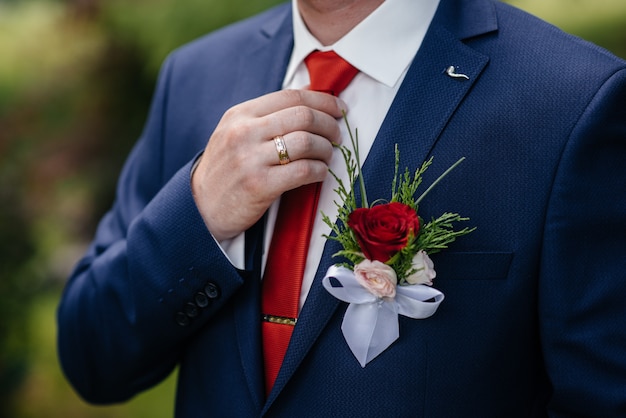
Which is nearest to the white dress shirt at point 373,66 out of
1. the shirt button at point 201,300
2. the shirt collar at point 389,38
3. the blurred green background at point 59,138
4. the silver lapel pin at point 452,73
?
the shirt collar at point 389,38

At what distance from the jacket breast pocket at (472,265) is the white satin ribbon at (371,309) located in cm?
8

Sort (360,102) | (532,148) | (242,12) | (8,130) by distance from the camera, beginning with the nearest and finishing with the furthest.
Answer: (532,148), (360,102), (242,12), (8,130)

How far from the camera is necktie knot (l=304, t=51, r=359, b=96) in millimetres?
1618

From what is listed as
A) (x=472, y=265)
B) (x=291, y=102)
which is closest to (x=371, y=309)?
(x=472, y=265)

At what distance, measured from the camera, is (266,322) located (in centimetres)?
162

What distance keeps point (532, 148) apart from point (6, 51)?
377cm

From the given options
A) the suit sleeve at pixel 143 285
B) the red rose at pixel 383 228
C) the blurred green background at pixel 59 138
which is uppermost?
the red rose at pixel 383 228

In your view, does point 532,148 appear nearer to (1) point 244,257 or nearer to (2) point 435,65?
(2) point 435,65

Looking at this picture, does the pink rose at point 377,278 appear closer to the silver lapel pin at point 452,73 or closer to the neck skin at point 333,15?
the silver lapel pin at point 452,73

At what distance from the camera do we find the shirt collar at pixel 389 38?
1578 millimetres

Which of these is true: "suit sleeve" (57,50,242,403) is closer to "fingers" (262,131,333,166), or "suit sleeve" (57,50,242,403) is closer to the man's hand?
the man's hand

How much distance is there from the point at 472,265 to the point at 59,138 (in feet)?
12.1

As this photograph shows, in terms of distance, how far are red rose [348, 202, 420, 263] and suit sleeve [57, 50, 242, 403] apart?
13.5 inches

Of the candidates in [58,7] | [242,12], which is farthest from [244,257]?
[58,7]
